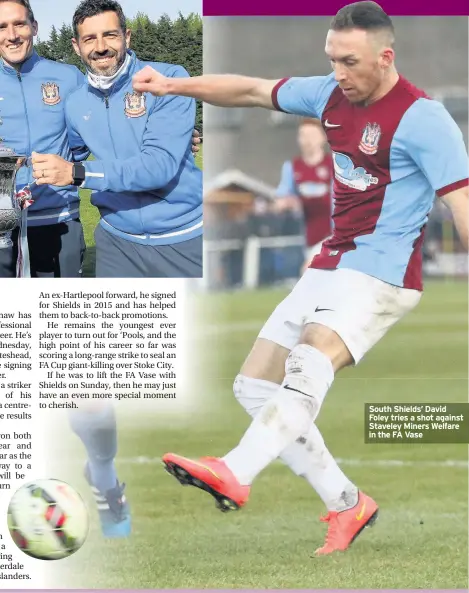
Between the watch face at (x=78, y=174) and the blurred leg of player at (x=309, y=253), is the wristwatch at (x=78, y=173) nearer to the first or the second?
the watch face at (x=78, y=174)

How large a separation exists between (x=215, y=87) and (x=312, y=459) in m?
1.98

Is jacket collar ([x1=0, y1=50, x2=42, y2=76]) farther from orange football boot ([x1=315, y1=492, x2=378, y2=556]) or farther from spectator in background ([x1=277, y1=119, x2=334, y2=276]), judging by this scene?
orange football boot ([x1=315, y1=492, x2=378, y2=556])

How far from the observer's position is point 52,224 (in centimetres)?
697

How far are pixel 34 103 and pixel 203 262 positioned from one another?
3.95 feet

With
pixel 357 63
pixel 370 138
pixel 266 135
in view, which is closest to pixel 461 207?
pixel 370 138

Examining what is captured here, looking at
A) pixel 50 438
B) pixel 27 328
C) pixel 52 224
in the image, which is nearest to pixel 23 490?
pixel 50 438

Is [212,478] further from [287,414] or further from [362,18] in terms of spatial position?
[362,18]

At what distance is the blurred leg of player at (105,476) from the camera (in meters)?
7.01

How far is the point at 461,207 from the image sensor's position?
6.64 m

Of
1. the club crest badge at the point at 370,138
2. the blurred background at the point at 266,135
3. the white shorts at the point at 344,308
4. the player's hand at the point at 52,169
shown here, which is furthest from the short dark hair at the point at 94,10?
the white shorts at the point at 344,308

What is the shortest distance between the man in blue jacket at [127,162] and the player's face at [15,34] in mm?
261

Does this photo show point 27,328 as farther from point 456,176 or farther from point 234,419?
point 456,176

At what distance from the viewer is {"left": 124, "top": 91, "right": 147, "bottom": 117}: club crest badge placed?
685cm

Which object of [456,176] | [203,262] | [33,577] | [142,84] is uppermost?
[142,84]
